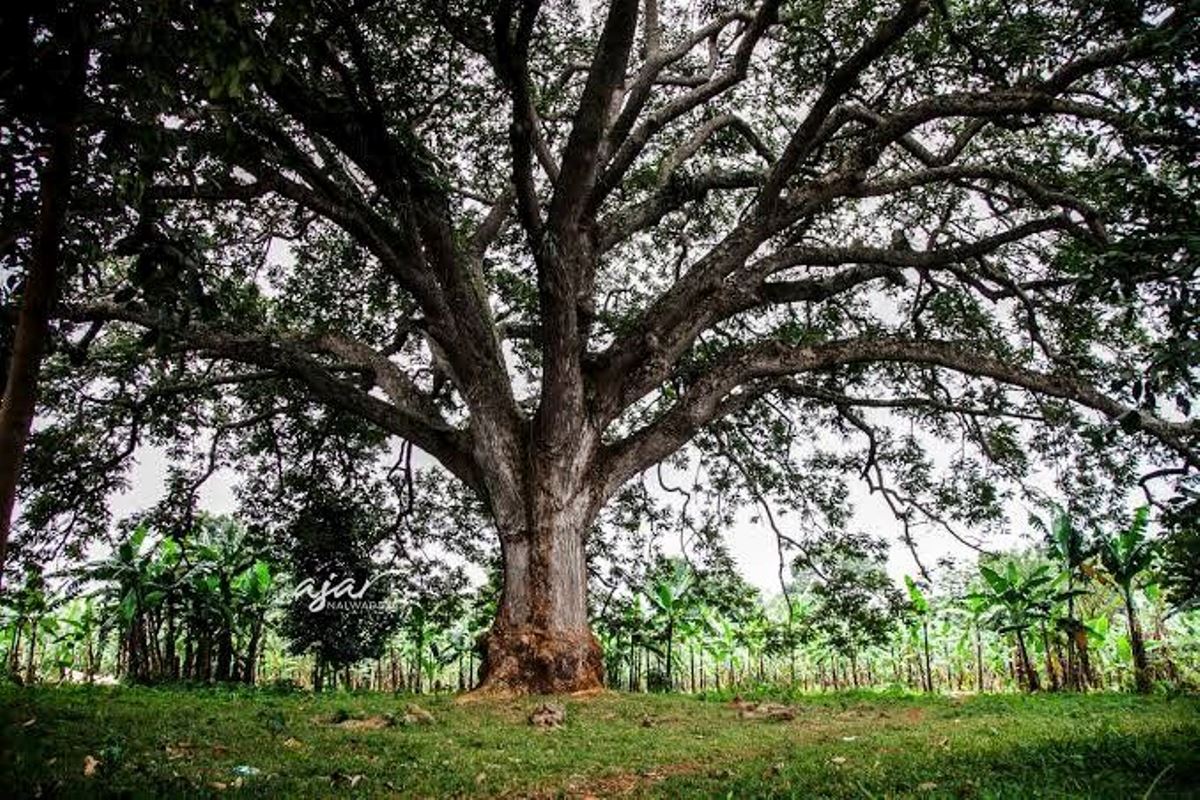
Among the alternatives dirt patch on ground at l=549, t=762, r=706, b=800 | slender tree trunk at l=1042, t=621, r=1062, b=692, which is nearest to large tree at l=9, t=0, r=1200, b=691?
dirt patch on ground at l=549, t=762, r=706, b=800

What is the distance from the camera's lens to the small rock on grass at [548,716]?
7156 millimetres

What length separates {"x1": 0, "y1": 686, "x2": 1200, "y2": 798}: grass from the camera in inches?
161

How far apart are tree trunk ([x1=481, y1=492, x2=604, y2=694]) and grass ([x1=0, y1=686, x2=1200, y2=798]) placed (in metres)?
0.74

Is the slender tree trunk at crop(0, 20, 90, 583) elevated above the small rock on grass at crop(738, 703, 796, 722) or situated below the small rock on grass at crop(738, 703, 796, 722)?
above

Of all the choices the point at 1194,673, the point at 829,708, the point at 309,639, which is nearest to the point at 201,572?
the point at 309,639

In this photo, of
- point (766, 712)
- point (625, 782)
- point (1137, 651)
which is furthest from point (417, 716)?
point (1137, 651)

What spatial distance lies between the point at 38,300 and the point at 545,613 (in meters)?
7.72

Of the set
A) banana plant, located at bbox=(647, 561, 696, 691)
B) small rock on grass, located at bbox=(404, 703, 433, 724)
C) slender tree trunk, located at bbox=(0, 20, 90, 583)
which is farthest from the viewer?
banana plant, located at bbox=(647, 561, 696, 691)

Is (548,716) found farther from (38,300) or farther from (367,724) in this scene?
(38,300)

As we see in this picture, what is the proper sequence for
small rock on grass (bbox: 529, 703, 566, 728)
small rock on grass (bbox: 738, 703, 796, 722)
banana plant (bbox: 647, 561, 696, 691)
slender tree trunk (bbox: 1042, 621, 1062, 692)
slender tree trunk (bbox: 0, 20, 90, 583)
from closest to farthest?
1. slender tree trunk (bbox: 0, 20, 90, 583)
2. small rock on grass (bbox: 529, 703, 566, 728)
3. small rock on grass (bbox: 738, 703, 796, 722)
4. slender tree trunk (bbox: 1042, 621, 1062, 692)
5. banana plant (bbox: 647, 561, 696, 691)

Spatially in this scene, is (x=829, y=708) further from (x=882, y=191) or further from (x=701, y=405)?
(x=882, y=191)

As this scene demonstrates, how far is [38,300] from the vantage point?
8.68ft

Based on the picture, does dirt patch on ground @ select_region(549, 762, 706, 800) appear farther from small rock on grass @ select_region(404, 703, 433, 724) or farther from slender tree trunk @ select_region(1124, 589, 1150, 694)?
slender tree trunk @ select_region(1124, 589, 1150, 694)

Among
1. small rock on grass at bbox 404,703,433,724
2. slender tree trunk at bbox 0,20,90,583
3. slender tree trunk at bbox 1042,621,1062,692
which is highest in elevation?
slender tree trunk at bbox 0,20,90,583
